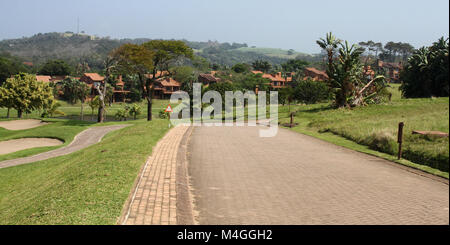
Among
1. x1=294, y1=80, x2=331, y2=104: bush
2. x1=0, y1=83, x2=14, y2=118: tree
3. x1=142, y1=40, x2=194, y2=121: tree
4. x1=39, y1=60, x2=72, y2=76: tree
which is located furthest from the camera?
x1=39, y1=60, x2=72, y2=76: tree

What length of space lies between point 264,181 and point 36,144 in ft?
80.1

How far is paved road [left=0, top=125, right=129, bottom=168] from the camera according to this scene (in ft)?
67.6

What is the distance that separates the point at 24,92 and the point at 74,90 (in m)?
22.9

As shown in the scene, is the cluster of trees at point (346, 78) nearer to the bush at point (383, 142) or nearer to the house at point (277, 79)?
the bush at point (383, 142)

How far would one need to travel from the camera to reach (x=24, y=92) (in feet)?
163

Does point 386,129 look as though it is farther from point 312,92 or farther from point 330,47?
point 312,92

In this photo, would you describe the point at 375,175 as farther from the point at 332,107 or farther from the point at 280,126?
the point at 332,107

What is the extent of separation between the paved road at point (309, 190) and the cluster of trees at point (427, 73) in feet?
80.6

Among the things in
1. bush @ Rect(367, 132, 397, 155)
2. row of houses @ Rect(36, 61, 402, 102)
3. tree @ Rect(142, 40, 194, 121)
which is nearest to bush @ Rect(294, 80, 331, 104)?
tree @ Rect(142, 40, 194, 121)

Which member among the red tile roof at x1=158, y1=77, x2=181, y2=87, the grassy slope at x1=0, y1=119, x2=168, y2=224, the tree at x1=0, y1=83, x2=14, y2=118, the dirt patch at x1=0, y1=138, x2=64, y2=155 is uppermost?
the red tile roof at x1=158, y1=77, x2=181, y2=87

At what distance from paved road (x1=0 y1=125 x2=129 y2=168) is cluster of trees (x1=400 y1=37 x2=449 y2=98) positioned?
29.1 metres

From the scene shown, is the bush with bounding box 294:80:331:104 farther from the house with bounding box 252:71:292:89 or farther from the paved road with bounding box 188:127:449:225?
the house with bounding box 252:71:292:89
